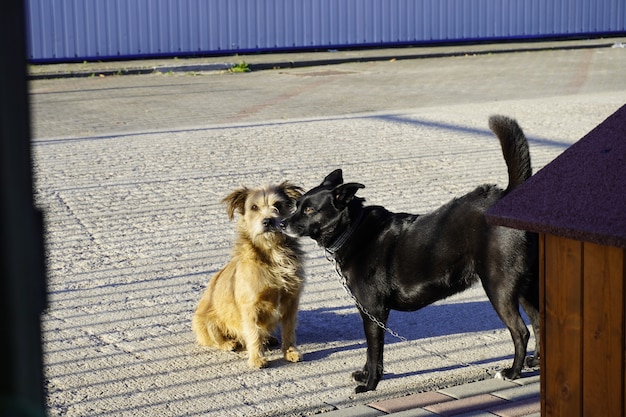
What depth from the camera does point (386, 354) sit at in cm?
505

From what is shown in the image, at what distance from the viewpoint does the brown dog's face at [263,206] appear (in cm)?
496

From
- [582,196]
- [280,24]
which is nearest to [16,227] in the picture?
[582,196]

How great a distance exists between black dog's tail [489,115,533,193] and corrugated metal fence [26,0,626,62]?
19.0 m

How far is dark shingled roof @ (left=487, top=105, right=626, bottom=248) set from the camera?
9.08 ft

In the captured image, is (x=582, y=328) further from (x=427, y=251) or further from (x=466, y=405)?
(x=427, y=251)

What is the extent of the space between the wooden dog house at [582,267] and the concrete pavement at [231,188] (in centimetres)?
136

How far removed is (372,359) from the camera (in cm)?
459

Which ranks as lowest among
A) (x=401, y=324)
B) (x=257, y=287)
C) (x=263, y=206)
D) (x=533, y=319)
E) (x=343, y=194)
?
(x=401, y=324)

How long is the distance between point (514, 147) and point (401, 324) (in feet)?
5.11

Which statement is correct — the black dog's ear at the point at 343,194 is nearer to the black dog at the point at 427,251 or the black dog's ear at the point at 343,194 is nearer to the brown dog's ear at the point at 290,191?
the black dog at the point at 427,251

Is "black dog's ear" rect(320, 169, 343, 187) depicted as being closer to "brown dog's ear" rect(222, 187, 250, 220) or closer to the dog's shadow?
"brown dog's ear" rect(222, 187, 250, 220)

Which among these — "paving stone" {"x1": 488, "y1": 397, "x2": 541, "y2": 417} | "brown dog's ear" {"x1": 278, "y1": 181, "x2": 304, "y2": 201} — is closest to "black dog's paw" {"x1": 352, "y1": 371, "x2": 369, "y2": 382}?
"paving stone" {"x1": 488, "y1": 397, "x2": 541, "y2": 417}

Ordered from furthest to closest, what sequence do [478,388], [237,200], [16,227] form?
[237,200] → [478,388] → [16,227]

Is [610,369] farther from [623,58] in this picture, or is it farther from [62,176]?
[623,58]
